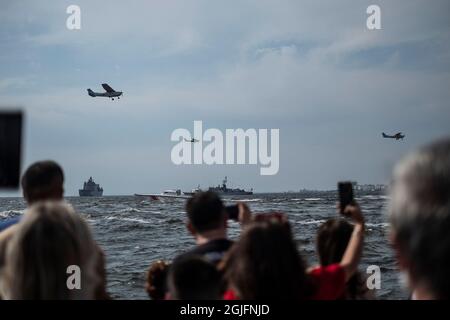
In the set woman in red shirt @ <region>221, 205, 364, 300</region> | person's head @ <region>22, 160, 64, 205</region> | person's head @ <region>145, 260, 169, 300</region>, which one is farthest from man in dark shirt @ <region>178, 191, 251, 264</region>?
person's head @ <region>22, 160, 64, 205</region>

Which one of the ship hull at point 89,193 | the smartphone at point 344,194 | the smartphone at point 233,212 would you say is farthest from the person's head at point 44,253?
the ship hull at point 89,193

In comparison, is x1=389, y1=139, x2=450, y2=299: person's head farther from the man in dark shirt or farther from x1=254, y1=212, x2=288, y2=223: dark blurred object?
the man in dark shirt

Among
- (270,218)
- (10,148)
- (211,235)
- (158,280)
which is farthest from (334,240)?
(10,148)

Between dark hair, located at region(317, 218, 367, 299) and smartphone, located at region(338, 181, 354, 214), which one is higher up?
smartphone, located at region(338, 181, 354, 214)

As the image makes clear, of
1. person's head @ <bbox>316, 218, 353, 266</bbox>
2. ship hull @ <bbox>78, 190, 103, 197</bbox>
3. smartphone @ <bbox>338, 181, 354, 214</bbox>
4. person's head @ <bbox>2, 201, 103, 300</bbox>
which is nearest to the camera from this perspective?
person's head @ <bbox>2, 201, 103, 300</bbox>

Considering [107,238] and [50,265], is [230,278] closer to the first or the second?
[50,265]
